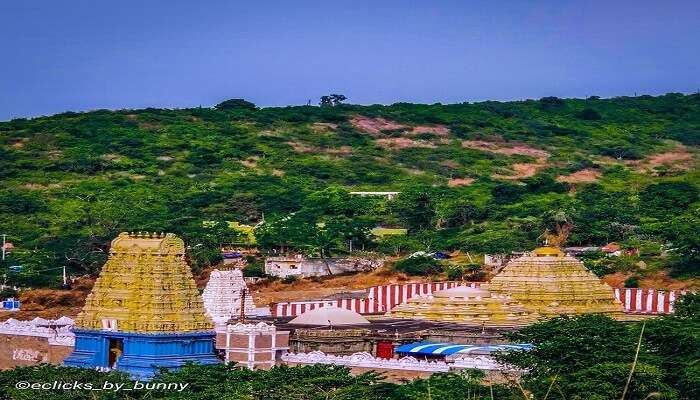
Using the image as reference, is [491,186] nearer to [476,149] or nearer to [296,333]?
[476,149]

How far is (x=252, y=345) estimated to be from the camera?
1730 inches

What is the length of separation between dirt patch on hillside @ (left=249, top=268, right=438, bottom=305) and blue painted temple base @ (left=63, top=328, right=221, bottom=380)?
2800cm

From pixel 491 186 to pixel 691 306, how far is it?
6081 centimetres

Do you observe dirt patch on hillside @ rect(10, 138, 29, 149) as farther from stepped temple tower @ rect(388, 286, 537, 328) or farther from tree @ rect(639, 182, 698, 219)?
stepped temple tower @ rect(388, 286, 537, 328)

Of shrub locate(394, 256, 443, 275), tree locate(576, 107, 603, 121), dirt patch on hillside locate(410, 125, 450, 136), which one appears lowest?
shrub locate(394, 256, 443, 275)

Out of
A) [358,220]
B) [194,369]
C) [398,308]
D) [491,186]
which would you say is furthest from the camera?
[491,186]

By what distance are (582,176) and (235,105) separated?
36.7m

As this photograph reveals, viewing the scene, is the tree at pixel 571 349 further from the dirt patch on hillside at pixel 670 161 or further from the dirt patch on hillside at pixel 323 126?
the dirt patch on hillside at pixel 323 126

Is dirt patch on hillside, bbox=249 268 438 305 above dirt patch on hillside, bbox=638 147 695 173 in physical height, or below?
below

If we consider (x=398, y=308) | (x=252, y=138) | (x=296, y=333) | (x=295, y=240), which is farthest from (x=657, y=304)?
(x=252, y=138)

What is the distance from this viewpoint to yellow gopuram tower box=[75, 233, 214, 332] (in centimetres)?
4266

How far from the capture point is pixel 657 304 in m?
58.6

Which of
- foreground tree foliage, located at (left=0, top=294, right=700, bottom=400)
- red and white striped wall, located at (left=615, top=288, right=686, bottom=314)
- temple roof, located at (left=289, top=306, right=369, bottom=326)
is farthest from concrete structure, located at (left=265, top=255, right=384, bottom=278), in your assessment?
foreground tree foliage, located at (left=0, top=294, right=700, bottom=400)

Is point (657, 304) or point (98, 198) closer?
point (657, 304)
